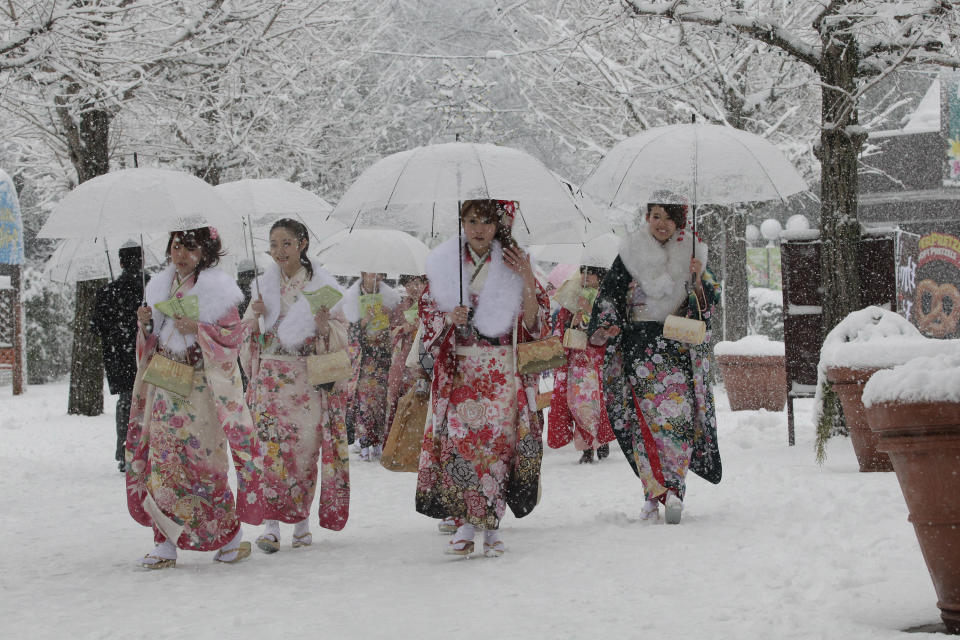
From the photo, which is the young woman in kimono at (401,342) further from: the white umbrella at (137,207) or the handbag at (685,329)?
the white umbrella at (137,207)

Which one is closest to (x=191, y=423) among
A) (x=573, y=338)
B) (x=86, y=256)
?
(x=86, y=256)

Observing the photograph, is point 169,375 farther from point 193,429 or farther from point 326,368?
point 326,368

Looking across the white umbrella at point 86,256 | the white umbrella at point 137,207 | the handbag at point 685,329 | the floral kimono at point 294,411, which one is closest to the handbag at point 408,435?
the floral kimono at point 294,411

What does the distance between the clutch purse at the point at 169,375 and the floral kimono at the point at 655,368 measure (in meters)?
2.42

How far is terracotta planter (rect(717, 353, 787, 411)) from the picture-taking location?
14.5 meters

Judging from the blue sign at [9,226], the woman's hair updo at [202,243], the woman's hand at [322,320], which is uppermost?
the blue sign at [9,226]

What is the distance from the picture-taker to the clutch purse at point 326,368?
21.6 ft

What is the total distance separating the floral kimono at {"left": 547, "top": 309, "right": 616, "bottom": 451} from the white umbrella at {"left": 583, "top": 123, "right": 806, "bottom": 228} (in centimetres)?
326

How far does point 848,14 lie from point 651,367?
3920mm

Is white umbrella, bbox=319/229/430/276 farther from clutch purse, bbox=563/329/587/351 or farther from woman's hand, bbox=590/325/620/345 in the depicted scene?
woman's hand, bbox=590/325/620/345

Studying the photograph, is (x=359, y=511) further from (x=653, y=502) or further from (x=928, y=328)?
(x=928, y=328)

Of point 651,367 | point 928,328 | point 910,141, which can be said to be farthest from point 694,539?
point 910,141

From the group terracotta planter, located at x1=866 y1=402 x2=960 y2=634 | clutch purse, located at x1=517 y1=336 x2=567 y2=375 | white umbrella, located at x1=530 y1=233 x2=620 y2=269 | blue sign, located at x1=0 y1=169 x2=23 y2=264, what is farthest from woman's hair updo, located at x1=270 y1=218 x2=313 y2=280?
blue sign, located at x1=0 y1=169 x2=23 y2=264

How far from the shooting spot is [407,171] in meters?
6.25
